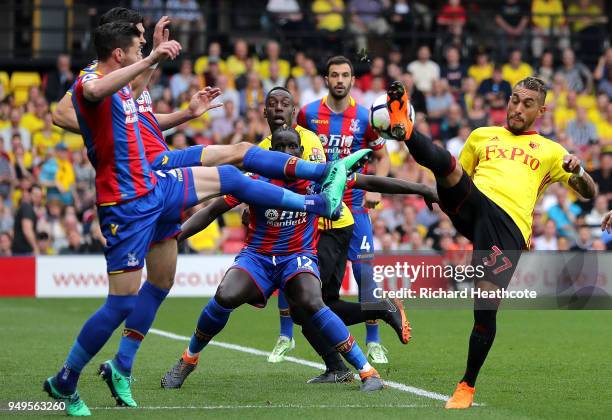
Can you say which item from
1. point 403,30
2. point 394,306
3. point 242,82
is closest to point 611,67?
point 403,30

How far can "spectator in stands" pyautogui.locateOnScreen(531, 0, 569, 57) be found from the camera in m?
27.4

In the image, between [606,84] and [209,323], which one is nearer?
[209,323]

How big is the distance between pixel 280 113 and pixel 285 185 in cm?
73

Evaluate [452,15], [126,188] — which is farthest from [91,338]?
[452,15]

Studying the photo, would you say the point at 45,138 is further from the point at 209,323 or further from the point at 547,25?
the point at 209,323

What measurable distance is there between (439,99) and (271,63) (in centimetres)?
350

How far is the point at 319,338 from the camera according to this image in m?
9.98

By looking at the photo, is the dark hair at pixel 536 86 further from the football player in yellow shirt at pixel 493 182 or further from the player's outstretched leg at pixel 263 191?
the player's outstretched leg at pixel 263 191

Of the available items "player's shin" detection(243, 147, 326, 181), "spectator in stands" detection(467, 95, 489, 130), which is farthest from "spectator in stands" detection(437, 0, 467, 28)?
"player's shin" detection(243, 147, 326, 181)

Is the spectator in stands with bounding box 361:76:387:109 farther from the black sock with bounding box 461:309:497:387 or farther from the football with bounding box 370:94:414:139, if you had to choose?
the football with bounding box 370:94:414:139

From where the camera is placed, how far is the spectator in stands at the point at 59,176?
21.8 m

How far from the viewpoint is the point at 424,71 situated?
81.7 ft

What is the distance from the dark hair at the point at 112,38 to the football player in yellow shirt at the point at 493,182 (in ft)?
6.12

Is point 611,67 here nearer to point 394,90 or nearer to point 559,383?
point 559,383
